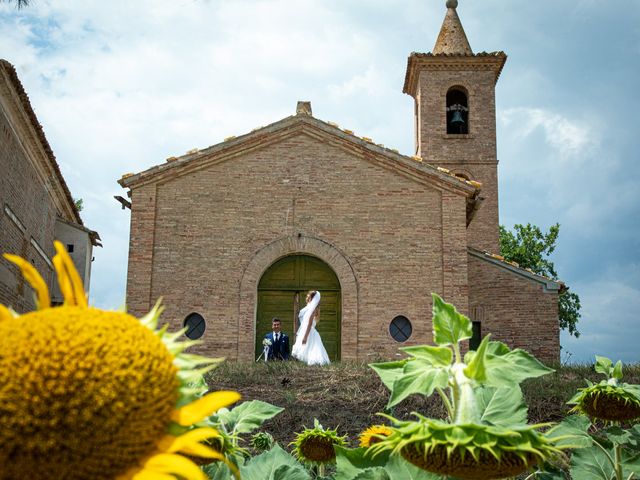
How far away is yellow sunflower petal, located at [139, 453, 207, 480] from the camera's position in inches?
38.8

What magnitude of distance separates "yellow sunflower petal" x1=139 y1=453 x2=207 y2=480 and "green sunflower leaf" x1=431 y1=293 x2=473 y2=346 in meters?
0.67

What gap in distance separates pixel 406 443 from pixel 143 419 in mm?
480

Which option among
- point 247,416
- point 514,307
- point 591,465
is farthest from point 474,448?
point 514,307

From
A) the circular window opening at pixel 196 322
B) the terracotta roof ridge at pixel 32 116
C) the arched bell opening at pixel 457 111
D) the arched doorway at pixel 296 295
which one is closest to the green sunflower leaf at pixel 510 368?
the terracotta roof ridge at pixel 32 116

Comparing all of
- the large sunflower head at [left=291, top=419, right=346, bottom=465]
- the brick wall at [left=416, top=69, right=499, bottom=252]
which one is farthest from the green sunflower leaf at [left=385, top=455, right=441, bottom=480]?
the brick wall at [left=416, top=69, right=499, bottom=252]

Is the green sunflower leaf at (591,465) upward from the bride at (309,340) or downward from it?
downward

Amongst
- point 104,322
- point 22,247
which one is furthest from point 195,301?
point 104,322

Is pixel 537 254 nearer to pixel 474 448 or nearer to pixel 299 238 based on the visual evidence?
pixel 299 238

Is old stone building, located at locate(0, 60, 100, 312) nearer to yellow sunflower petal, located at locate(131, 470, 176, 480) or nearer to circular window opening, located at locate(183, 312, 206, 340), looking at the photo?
circular window opening, located at locate(183, 312, 206, 340)

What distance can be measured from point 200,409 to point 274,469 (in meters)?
1.17

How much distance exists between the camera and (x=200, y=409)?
1.06 m

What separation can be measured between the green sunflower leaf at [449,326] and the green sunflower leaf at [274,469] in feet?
2.69

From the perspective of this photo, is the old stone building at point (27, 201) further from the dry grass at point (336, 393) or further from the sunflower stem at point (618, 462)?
the sunflower stem at point (618, 462)

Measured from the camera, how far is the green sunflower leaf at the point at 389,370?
1564mm
